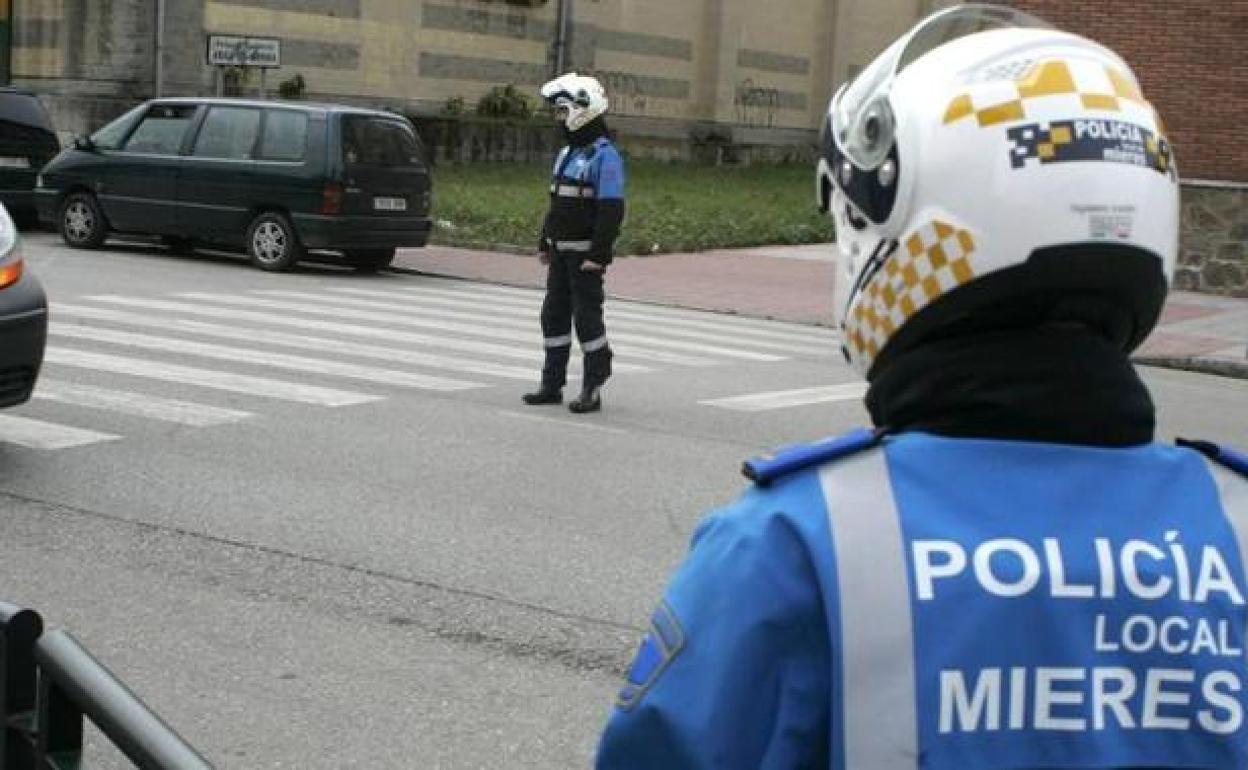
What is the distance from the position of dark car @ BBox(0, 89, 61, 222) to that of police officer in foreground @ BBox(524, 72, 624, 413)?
12.7 meters

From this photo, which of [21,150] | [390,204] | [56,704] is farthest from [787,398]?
[21,150]

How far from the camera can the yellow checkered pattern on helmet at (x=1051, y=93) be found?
1.57m

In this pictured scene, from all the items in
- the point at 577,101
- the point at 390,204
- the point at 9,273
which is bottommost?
the point at 9,273

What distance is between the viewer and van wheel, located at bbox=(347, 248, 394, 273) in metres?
19.0

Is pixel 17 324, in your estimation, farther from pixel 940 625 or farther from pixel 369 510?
pixel 940 625

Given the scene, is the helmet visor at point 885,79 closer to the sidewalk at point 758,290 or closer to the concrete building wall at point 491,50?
the sidewalk at point 758,290

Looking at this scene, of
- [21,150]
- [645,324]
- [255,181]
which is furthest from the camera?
[21,150]

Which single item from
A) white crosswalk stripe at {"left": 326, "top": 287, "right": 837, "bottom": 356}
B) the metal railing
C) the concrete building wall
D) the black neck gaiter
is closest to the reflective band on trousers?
the black neck gaiter

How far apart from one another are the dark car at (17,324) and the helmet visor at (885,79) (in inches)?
256

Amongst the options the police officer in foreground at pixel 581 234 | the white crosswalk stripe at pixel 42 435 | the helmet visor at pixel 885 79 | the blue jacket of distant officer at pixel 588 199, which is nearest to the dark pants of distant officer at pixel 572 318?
the police officer in foreground at pixel 581 234

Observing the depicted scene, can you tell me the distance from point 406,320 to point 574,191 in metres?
4.58

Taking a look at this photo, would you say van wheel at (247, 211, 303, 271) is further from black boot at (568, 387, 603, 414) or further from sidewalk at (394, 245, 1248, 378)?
black boot at (568, 387, 603, 414)

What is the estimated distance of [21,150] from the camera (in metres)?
21.0

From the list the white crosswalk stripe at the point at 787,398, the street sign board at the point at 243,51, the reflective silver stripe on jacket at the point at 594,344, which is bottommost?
the white crosswalk stripe at the point at 787,398
